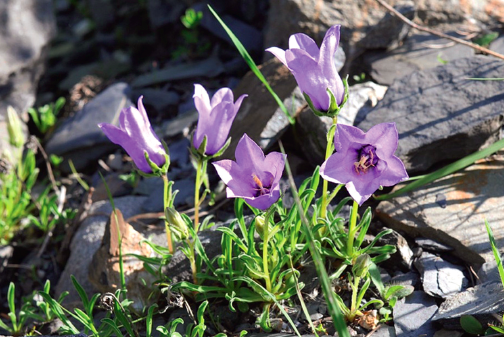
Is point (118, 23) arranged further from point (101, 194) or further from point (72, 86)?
point (101, 194)

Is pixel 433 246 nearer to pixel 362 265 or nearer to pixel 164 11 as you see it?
pixel 362 265

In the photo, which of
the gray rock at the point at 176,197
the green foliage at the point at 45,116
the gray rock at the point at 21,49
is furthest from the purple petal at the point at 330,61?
the gray rock at the point at 21,49

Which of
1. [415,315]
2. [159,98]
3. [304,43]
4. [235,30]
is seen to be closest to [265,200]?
[304,43]

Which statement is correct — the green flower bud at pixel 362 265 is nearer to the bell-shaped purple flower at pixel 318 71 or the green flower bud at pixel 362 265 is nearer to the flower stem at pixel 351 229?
the flower stem at pixel 351 229

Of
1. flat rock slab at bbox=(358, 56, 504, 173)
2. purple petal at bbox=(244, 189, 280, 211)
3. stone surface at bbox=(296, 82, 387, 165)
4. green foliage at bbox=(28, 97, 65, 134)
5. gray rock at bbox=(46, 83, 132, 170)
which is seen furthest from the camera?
green foliage at bbox=(28, 97, 65, 134)

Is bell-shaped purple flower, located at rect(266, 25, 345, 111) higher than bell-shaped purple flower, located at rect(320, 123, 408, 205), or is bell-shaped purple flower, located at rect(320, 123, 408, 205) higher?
bell-shaped purple flower, located at rect(266, 25, 345, 111)

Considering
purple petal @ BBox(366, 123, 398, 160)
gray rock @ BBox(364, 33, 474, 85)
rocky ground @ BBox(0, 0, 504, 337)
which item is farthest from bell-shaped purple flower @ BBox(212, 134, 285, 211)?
gray rock @ BBox(364, 33, 474, 85)

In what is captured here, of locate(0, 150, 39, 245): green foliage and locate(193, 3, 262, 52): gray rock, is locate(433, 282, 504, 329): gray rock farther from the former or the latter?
locate(193, 3, 262, 52): gray rock
